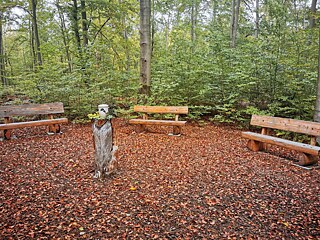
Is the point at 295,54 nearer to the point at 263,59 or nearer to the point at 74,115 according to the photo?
the point at 263,59

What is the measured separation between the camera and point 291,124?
4566 mm

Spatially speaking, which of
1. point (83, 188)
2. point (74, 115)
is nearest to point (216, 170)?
point (83, 188)

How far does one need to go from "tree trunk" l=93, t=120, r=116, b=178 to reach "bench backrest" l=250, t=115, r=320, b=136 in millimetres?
3626

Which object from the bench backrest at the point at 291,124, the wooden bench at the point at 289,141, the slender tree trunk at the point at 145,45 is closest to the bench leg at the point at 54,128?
the slender tree trunk at the point at 145,45

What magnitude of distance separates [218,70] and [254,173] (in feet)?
13.3

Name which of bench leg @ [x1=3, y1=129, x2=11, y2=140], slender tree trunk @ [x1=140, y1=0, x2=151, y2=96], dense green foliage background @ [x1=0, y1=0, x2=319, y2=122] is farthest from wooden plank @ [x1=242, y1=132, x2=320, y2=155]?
bench leg @ [x1=3, y1=129, x2=11, y2=140]

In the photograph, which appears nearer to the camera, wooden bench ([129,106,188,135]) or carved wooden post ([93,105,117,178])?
carved wooden post ([93,105,117,178])

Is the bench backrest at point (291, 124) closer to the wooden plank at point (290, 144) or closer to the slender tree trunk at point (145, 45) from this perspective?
the wooden plank at point (290, 144)

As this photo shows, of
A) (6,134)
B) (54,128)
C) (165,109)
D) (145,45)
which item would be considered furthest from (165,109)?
(6,134)

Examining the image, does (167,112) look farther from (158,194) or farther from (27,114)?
(27,114)

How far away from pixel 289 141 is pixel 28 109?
21.0 ft

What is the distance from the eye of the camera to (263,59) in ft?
20.6

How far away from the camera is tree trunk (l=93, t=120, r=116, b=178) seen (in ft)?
11.3

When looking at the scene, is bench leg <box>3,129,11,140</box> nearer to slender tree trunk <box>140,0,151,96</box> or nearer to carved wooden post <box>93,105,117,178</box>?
carved wooden post <box>93,105,117,178</box>
